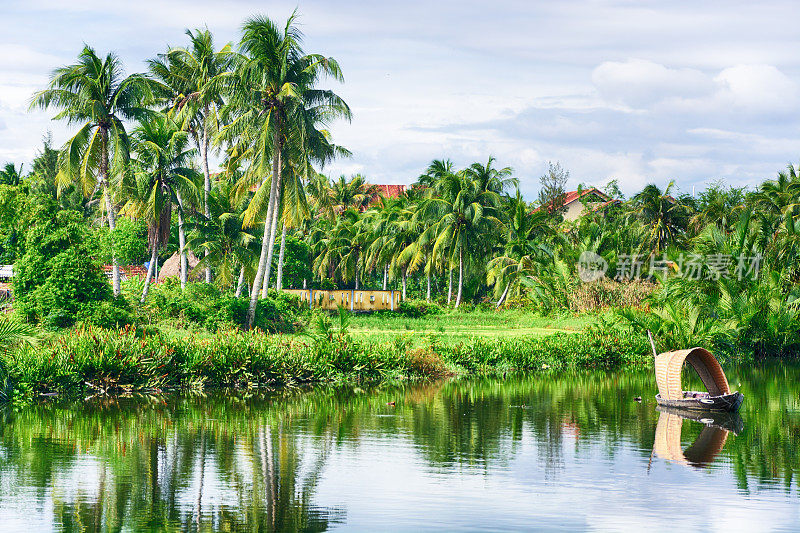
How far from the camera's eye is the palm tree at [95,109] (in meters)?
36.4

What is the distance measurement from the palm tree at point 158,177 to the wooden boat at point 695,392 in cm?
2279

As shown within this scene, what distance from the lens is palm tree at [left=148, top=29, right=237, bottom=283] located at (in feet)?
135

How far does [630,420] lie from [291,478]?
803 cm

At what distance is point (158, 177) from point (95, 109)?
3.82 meters

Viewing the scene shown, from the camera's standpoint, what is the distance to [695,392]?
18000 millimetres

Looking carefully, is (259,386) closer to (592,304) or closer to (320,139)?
(320,139)

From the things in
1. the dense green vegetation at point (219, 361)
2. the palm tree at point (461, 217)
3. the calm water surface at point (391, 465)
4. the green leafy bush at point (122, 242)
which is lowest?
the calm water surface at point (391, 465)

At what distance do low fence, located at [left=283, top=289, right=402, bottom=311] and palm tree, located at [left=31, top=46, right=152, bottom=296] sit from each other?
13.4 metres

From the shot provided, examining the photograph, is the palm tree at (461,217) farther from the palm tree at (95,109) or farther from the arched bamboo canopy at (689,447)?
the arched bamboo canopy at (689,447)

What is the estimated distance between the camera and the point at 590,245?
4275 centimetres

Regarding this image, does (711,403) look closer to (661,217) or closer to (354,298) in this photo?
(354,298)

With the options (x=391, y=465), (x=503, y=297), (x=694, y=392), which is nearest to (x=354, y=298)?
(x=503, y=297)

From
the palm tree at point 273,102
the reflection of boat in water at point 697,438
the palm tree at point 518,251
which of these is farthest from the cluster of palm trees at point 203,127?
the reflection of boat in water at point 697,438

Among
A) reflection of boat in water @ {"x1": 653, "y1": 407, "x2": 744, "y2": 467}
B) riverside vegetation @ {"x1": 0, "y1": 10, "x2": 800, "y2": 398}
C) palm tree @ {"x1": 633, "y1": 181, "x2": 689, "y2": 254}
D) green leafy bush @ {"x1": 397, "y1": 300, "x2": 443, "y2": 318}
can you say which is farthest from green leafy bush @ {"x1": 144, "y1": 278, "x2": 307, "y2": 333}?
palm tree @ {"x1": 633, "y1": 181, "x2": 689, "y2": 254}
